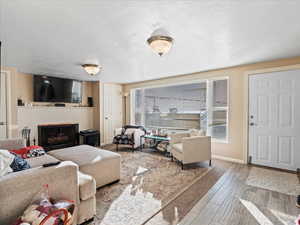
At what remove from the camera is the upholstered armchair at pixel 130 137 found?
4.80 m

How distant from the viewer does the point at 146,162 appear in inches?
149

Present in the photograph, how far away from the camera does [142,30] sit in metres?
2.08

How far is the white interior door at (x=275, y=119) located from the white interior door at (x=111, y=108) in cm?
439

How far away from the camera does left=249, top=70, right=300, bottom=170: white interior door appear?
3166 mm

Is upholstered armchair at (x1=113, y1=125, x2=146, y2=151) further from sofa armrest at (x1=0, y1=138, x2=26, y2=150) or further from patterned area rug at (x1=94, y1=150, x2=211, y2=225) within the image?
→ sofa armrest at (x1=0, y1=138, x2=26, y2=150)

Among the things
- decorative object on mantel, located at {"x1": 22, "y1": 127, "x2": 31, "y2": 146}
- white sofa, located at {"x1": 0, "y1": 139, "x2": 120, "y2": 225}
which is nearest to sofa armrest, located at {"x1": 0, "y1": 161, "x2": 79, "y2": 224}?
white sofa, located at {"x1": 0, "y1": 139, "x2": 120, "y2": 225}

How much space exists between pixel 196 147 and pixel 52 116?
428cm

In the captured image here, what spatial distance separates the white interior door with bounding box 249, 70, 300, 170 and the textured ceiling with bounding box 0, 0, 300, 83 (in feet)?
1.71

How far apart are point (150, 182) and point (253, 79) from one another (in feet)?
10.3

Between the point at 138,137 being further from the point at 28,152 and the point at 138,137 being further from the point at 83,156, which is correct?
the point at 28,152

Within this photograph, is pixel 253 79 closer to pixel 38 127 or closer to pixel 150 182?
pixel 150 182

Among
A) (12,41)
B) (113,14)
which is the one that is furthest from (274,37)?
(12,41)

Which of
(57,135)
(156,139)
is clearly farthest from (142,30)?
(57,135)

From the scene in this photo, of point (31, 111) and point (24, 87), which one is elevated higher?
point (24, 87)
